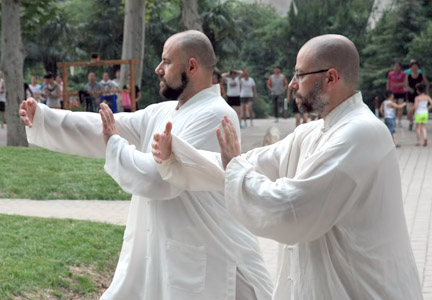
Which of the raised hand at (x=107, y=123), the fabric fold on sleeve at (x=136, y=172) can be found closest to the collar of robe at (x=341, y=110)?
the fabric fold on sleeve at (x=136, y=172)

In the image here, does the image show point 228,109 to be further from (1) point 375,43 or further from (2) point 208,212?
(1) point 375,43

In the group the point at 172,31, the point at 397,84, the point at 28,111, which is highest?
the point at 28,111

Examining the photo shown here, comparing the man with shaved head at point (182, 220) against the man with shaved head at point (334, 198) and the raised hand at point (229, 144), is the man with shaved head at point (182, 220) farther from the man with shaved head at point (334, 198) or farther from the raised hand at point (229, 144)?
the man with shaved head at point (334, 198)

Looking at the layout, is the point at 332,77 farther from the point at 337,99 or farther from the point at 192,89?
the point at 192,89

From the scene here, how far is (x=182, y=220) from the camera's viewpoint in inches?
187

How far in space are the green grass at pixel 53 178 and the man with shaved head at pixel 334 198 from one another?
8.50 meters

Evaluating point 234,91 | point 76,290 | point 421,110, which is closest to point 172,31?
point 234,91

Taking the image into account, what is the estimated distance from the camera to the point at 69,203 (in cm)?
1141

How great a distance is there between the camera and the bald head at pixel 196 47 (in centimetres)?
495

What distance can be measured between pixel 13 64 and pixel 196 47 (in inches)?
534

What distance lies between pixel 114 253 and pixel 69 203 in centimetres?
348

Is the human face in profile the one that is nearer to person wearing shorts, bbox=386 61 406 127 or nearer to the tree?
person wearing shorts, bbox=386 61 406 127

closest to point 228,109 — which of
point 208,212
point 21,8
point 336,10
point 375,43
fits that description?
point 208,212

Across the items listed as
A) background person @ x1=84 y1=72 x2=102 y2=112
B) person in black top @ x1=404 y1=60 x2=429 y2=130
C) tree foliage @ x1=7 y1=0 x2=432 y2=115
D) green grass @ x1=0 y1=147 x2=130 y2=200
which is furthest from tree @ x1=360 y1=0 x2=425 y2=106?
green grass @ x1=0 y1=147 x2=130 y2=200
